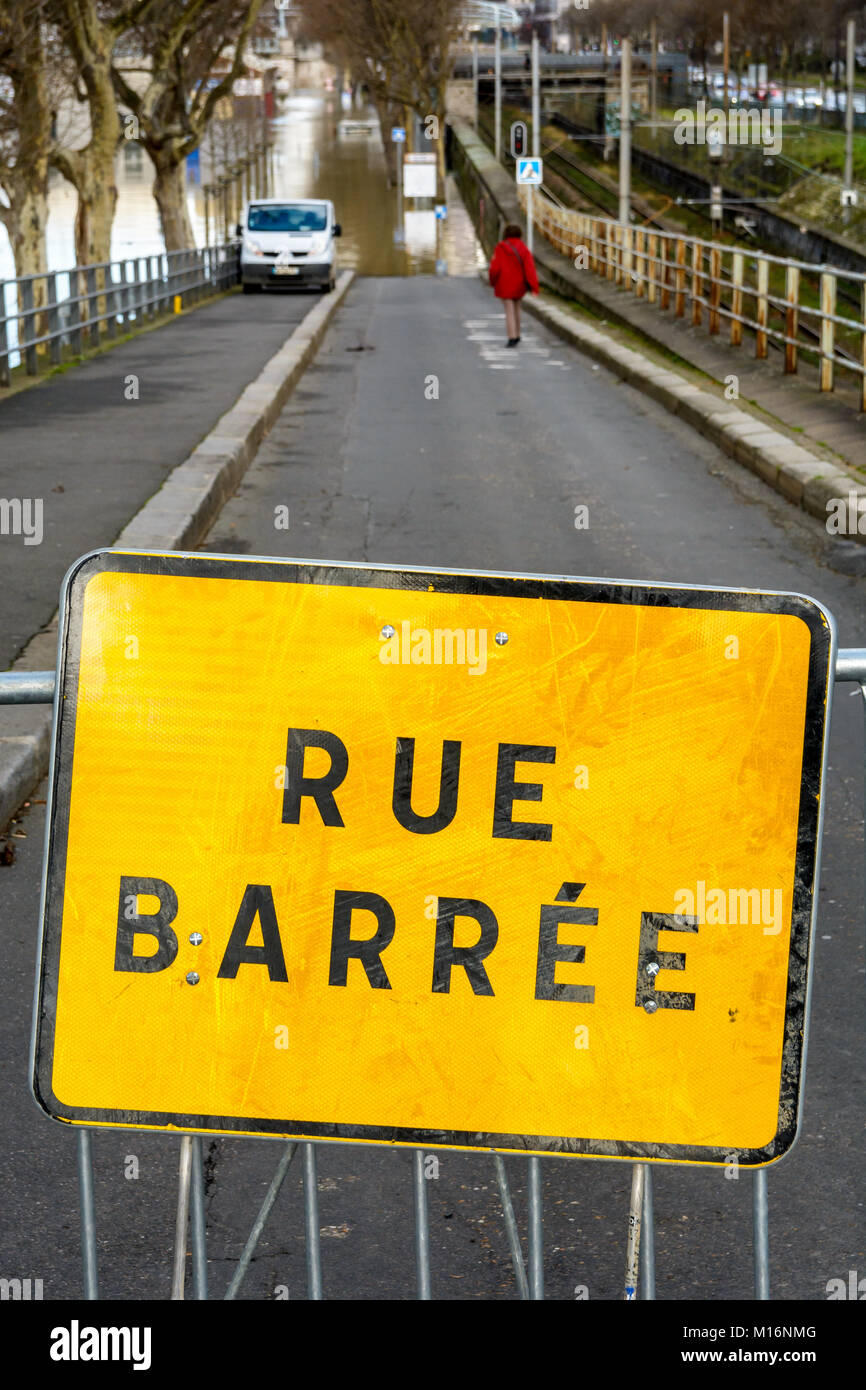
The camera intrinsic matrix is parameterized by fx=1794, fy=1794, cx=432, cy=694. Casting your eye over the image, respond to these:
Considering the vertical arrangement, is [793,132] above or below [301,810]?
above

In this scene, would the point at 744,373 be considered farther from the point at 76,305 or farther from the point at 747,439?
the point at 76,305

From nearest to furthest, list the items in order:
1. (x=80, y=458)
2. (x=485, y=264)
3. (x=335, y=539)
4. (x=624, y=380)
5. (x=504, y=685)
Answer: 1. (x=504, y=685)
2. (x=335, y=539)
3. (x=80, y=458)
4. (x=624, y=380)
5. (x=485, y=264)

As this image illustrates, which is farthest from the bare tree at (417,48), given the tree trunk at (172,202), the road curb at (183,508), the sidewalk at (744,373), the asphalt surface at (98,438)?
the road curb at (183,508)

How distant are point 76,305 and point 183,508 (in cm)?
1225

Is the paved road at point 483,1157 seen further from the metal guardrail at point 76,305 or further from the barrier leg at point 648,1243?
the metal guardrail at point 76,305

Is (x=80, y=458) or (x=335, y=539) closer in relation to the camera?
(x=335, y=539)

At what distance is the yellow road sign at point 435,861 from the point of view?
97.3 inches

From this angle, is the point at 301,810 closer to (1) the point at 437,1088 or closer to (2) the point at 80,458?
(1) the point at 437,1088

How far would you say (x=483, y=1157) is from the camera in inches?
140

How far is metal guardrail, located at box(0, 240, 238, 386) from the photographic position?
58.1ft

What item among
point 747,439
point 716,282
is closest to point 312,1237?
point 747,439
